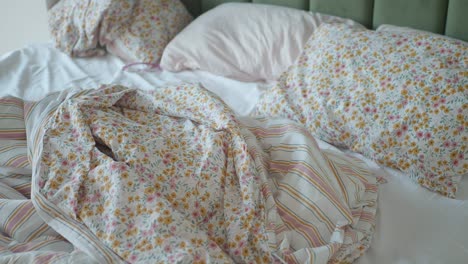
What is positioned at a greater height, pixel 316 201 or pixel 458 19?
pixel 458 19

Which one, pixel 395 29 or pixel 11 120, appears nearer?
pixel 11 120

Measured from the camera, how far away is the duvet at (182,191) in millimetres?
860

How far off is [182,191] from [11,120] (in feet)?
1.76

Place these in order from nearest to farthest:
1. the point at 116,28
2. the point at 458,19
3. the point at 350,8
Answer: the point at 458,19 < the point at 350,8 < the point at 116,28

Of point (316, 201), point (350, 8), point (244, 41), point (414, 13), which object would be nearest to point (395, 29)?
point (414, 13)

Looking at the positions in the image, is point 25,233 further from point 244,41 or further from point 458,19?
point 458,19

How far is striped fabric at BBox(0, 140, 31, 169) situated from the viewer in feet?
3.55

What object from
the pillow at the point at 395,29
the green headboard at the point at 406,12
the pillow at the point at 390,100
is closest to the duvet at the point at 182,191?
the pillow at the point at 390,100

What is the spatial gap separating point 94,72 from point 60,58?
0.21 meters

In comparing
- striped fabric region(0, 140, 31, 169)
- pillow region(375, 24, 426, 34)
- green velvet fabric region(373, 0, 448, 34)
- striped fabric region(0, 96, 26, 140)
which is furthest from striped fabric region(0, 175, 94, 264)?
green velvet fabric region(373, 0, 448, 34)

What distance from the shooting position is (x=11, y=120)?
119cm

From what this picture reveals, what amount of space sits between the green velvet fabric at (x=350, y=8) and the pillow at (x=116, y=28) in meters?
0.64

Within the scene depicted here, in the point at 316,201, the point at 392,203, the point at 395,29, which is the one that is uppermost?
the point at 395,29

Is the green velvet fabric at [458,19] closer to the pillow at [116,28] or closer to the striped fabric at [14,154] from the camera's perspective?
the pillow at [116,28]
